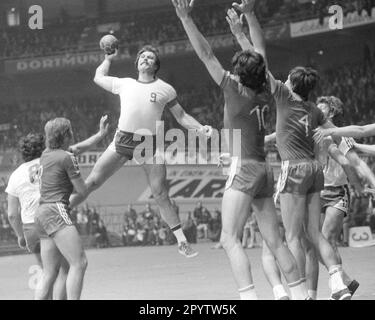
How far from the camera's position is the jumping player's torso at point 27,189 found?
6527mm

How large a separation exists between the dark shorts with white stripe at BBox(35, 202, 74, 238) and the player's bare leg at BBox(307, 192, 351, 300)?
2.03 meters

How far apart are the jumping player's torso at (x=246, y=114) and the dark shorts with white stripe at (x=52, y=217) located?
146 centimetres

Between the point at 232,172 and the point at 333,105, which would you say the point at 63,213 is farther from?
the point at 333,105

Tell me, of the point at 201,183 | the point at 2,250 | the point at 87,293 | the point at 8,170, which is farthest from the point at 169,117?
the point at 87,293

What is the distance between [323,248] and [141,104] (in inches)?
92.9

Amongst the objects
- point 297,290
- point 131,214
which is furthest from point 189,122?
point 131,214

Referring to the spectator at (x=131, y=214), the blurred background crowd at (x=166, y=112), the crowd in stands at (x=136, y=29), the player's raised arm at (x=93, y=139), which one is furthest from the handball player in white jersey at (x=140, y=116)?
the crowd in stands at (x=136, y=29)

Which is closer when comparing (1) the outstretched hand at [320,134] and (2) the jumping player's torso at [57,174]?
(2) the jumping player's torso at [57,174]

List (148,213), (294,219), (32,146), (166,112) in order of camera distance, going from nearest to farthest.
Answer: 1. (294,219)
2. (32,146)
3. (148,213)
4. (166,112)

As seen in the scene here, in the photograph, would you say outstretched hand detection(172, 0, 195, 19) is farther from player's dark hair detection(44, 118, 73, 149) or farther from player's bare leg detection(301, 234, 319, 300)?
player's bare leg detection(301, 234, 319, 300)

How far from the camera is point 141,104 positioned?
7.47m

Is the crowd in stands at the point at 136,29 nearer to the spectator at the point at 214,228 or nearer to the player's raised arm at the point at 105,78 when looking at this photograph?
the spectator at the point at 214,228

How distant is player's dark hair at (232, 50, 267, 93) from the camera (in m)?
5.61

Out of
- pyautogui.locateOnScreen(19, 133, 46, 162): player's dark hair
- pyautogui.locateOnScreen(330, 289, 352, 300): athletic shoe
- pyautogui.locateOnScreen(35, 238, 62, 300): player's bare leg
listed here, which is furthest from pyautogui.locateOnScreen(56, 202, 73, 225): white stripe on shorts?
pyautogui.locateOnScreen(330, 289, 352, 300): athletic shoe
